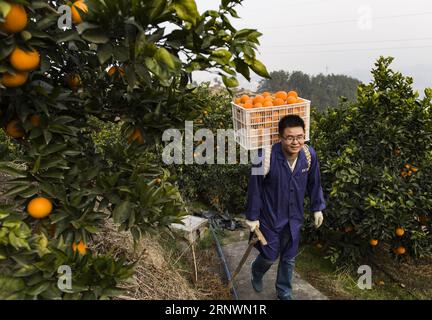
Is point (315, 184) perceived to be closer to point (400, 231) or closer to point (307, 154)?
point (307, 154)

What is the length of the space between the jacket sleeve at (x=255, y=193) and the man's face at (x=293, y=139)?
279mm

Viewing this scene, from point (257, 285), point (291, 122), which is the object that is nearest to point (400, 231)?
point (257, 285)

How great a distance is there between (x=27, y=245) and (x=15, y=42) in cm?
72

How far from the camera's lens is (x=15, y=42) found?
134 cm

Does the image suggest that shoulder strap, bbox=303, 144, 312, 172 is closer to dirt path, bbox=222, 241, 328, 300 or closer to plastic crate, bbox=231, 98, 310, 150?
plastic crate, bbox=231, 98, 310, 150

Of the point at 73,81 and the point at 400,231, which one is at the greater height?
the point at 73,81

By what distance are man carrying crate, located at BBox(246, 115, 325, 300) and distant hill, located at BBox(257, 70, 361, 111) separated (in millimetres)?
21157

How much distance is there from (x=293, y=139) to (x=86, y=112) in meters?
1.56

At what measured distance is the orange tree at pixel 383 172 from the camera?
3.50 metres

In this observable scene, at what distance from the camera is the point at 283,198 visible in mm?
3068

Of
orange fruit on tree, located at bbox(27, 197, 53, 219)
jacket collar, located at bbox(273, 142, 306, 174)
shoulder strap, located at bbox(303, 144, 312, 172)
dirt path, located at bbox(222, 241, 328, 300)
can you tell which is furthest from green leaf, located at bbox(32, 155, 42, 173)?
dirt path, located at bbox(222, 241, 328, 300)

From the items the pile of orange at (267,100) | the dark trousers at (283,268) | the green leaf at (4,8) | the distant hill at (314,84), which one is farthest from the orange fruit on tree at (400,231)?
the distant hill at (314,84)

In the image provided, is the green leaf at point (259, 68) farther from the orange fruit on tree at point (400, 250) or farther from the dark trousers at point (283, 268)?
the orange fruit on tree at point (400, 250)

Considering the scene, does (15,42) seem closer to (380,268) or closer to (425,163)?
(425,163)
